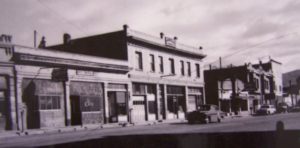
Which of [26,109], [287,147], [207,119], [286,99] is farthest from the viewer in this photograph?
[286,99]

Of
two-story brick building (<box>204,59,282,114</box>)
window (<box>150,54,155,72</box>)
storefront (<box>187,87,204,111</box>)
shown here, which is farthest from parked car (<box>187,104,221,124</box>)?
two-story brick building (<box>204,59,282,114</box>)

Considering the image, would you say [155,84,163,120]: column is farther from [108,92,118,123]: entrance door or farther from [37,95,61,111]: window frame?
[37,95,61,111]: window frame

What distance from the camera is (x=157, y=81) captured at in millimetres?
43656

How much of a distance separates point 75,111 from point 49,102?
3.40 metres

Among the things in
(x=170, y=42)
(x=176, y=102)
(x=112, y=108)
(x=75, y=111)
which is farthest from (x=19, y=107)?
(x=176, y=102)

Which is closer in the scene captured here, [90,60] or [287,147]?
[287,147]

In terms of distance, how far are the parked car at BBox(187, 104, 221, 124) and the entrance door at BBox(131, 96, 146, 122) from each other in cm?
878

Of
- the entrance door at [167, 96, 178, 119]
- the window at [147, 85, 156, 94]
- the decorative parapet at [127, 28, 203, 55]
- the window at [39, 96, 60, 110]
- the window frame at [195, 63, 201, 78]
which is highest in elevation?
the decorative parapet at [127, 28, 203, 55]

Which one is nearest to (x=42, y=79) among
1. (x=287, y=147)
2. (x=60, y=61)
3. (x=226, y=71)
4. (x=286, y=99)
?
(x=60, y=61)

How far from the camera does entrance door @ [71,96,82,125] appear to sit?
33812 millimetres

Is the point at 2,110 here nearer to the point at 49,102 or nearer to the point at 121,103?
the point at 49,102

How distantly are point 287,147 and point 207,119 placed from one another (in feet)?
68.6

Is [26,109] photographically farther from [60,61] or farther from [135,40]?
[135,40]

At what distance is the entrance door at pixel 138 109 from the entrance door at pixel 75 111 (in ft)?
23.0
